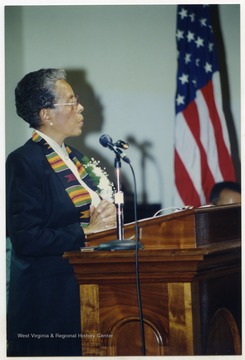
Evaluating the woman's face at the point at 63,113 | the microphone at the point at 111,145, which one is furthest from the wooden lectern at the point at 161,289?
the woman's face at the point at 63,113

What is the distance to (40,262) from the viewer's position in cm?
256

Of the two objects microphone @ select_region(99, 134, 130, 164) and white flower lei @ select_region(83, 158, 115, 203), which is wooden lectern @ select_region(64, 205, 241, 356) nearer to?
microphone @ select_region(99, 134, 130, 164)

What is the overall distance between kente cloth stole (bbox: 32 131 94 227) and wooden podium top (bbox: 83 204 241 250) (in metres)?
0.28

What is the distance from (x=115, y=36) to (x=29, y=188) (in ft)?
3.90

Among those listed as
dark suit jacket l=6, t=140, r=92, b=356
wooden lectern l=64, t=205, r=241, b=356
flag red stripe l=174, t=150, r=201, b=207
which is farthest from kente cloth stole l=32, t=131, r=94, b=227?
flag red stripe l=174, t=150, r=201, b=207

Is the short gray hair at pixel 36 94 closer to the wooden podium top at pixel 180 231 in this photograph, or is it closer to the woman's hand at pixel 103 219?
the woman's hand at pixel 103 219

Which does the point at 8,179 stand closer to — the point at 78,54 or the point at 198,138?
the point at 78,54

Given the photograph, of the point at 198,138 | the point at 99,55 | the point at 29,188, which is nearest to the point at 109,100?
the point at 99,55

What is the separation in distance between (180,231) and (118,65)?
65.1 inches

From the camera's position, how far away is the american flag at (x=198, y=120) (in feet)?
12.1

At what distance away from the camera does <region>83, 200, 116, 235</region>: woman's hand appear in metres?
2.56

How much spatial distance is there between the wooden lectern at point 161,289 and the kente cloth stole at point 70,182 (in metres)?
0.40

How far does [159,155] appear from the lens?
3674 mm

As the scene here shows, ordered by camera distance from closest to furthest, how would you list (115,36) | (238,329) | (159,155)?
(238,329) → (115,36) → (159,155)
